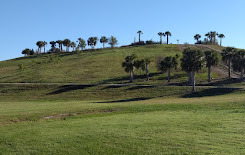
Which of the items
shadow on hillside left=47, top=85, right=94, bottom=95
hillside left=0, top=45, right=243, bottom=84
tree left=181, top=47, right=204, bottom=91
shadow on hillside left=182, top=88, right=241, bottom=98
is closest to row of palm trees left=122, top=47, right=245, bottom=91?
tree left=181, top=47, right=204, bottom=91

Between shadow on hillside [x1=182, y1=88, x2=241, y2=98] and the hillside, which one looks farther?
the hillside

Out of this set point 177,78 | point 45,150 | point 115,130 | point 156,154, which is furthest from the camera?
point 177,78

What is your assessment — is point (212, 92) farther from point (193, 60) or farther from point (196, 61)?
point (193, 60)

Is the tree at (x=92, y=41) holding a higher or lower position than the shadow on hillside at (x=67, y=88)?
higher

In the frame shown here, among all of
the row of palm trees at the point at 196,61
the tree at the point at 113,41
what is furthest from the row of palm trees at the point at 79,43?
the row of palm trees at the point at 196,61

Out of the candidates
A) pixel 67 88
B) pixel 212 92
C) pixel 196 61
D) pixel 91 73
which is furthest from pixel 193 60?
pixel 91 73

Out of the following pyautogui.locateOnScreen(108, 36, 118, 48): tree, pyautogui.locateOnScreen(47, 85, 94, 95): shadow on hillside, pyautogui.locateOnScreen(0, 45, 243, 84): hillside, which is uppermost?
pyautogui.locateOnScreen(108, 36, 118, 48): tree

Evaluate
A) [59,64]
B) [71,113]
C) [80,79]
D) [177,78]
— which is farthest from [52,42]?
[71,113]

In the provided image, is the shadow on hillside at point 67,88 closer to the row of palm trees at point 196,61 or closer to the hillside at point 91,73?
the hillside at point 91,73

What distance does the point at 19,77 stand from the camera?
98.7 m

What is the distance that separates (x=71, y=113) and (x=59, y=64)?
325ft

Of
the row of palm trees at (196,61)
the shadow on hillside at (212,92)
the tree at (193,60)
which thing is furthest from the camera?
the row of palm trees at (196,61)

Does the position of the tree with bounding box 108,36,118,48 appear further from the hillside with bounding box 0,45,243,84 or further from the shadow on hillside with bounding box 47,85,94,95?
the shadow on hillside with bounding box 47,85,94,95

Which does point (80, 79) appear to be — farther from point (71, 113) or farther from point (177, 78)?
point (71, 113)
